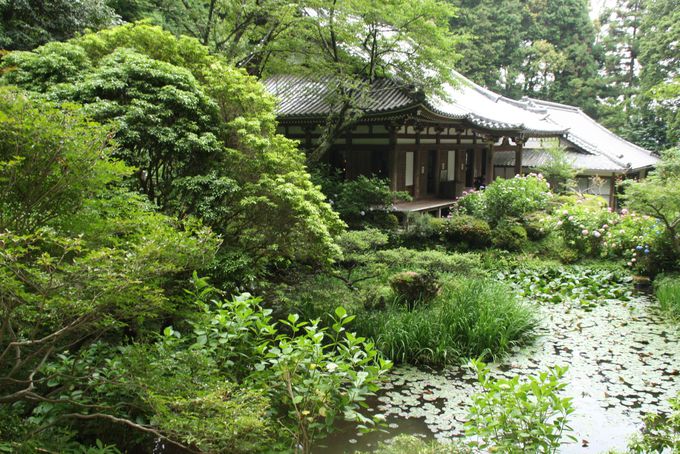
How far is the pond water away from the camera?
483 cm

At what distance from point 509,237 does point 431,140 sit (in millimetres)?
4974

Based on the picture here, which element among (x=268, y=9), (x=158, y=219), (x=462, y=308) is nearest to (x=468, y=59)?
(x=268, y=9)

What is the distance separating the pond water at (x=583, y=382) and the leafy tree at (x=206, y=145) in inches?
78.2

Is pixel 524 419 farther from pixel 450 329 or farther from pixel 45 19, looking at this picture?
pixel 45 19

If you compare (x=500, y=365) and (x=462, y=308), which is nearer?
(x=500, y=365)

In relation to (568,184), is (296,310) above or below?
below

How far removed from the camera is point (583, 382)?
595cm

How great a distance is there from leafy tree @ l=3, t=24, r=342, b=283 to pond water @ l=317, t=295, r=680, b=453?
6.52 ft

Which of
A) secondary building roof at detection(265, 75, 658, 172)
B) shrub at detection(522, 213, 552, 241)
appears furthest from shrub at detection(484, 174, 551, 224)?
secondary building roof at detection(265, 75, 658, 172)

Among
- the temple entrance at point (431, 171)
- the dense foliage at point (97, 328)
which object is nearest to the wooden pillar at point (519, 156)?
the temple entrance at point (431, 171)

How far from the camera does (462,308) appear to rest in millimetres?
7039

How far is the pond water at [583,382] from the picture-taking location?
4828 mm

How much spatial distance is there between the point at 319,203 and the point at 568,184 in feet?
51.3

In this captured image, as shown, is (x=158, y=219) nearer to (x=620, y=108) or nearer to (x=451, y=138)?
(x=451, y=138)
